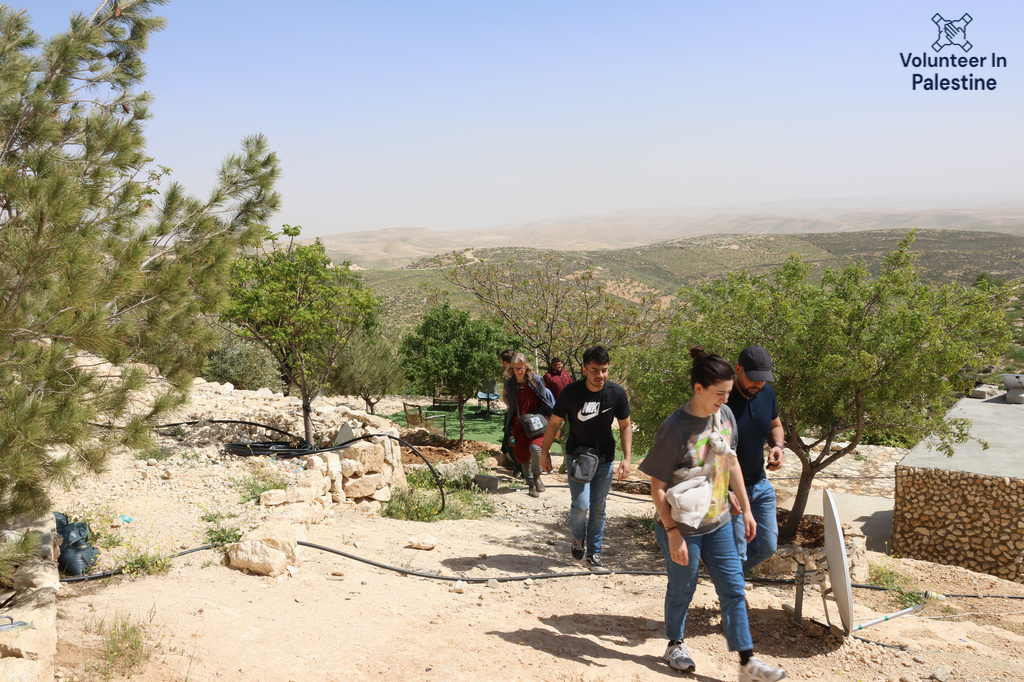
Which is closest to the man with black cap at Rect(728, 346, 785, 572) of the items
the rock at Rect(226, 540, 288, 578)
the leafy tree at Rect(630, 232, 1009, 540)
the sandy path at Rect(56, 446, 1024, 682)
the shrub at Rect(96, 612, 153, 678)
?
the sandy path at Rect(56, 446, 1024, 682)

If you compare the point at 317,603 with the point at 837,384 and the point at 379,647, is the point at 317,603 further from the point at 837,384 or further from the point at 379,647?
the point at 837,384

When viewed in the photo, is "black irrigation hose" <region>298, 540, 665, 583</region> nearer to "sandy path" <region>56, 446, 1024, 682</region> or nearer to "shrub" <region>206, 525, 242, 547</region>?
"sandy path" <region>56, 446, 1024, 682</region>

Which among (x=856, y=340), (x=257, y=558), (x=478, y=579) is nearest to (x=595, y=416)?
(x=478, y=579)

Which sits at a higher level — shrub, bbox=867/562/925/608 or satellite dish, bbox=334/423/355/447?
satellite dish, bbox=334/423/355/447

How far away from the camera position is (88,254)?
3570mm

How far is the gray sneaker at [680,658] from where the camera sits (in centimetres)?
366

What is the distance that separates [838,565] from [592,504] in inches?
80.6

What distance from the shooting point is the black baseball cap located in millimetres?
4238

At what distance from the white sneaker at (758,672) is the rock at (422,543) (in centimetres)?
318

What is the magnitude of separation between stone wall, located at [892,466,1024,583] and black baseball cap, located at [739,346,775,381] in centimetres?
738

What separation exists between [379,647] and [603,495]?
2185 millimetres

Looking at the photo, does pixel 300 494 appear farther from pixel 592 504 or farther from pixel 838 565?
pixel 838 565

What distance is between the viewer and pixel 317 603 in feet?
14.9

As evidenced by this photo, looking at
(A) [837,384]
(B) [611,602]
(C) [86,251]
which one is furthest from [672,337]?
(C) [86,251]
